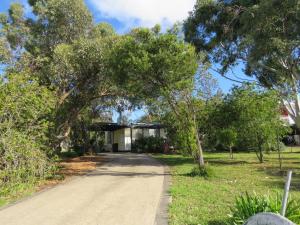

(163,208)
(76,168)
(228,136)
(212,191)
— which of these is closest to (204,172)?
(212,191)

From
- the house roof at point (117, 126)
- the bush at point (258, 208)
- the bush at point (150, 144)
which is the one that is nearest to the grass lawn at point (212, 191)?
the bush at point (258, 208)

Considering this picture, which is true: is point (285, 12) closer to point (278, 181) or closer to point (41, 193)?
point (278, 181)

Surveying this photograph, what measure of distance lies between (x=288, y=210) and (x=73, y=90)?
16787mm

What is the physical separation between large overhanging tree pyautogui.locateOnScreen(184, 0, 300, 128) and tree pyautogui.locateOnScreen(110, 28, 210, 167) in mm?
2702

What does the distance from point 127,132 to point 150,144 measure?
4.41 metres

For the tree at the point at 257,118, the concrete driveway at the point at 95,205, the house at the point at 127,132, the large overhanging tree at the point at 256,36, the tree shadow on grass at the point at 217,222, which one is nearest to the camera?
the tree shadow on grass at the point at 217,222

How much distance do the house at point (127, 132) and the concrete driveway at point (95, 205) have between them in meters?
28.5

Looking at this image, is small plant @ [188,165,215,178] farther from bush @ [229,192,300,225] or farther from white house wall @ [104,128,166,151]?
white house wall @ [104,128,166,151]

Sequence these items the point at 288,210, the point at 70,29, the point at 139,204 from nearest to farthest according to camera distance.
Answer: the point at 288,210 → the point at 139,204 → the point at 70,29

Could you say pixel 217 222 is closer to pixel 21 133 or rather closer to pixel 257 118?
pixel 21 133

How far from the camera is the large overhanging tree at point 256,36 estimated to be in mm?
14602

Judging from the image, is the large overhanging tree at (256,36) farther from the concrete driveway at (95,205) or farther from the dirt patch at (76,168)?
the dirt patch at (76,168)

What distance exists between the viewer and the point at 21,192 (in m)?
12.2

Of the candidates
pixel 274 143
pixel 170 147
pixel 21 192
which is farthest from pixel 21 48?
pixel 170 147
